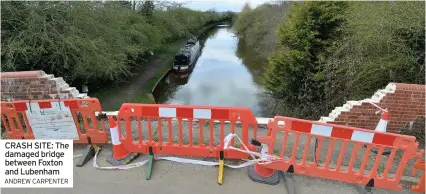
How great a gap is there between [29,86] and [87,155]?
7.28 feet

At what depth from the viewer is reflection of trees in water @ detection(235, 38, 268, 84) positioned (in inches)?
925

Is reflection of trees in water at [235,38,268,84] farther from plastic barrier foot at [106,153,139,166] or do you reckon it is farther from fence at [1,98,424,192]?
plastic barrier foot at [106,153,139,166]

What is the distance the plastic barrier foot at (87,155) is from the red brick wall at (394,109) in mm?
4636

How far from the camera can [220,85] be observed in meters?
21.3

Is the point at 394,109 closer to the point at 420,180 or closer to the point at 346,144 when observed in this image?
the point at 420,180

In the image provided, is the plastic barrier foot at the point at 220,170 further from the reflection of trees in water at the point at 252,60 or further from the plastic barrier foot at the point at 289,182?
the reflection of trees in water at the point at 252,60

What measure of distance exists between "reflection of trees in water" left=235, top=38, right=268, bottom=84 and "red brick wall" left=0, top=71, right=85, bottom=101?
1617 cm

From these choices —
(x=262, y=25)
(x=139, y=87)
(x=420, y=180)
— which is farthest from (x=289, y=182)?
(x=262, y=25)

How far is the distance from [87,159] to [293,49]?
24.7ft

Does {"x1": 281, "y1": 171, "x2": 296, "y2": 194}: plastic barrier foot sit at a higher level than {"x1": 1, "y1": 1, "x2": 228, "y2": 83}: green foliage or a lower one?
lower

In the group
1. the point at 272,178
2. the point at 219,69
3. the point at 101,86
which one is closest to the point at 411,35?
the point at 272,178

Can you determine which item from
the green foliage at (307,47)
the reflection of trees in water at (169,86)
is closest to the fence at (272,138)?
the green foliage at (307,47)

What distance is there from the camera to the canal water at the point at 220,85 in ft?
56.4

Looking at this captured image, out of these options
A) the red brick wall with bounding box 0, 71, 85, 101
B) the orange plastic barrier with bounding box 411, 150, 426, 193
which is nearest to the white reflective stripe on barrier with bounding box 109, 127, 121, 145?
the red brick wall with bounding box 0, 71, 85, 101
